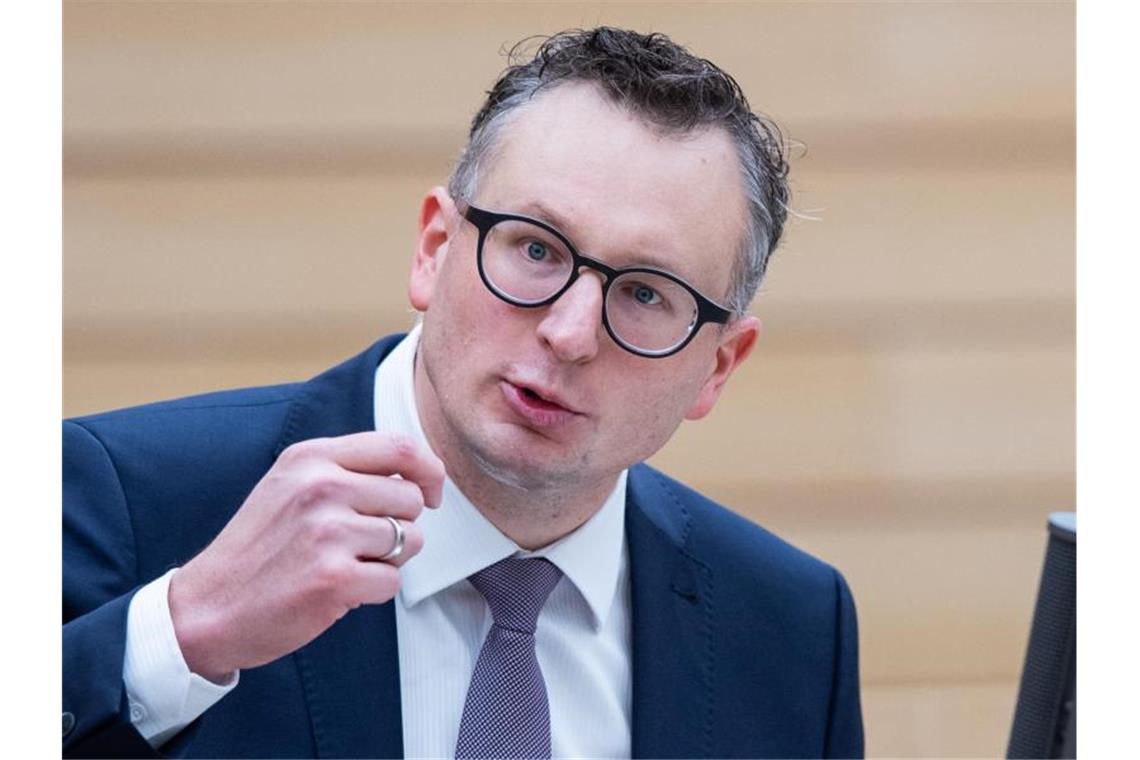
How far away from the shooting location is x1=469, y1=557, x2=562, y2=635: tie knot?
215 centimetres

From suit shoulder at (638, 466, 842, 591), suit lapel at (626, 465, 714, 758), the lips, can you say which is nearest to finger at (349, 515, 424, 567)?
the lips

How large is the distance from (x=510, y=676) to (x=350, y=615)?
0.73 feet

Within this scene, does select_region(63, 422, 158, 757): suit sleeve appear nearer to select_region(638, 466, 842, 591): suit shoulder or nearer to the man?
the man

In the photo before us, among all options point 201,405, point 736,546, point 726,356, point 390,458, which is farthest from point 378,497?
point 736,546

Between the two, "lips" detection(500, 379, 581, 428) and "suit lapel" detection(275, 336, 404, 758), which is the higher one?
"lips" detection(500, 379, 581, 428)

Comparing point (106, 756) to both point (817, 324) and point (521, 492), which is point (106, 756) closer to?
point (521, 492)

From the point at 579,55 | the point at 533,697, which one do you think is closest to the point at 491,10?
the point at 579,55

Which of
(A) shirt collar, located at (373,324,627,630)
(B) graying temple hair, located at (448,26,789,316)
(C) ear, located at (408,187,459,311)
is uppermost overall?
(B) graying temple hair, located at (448,26,789,316)

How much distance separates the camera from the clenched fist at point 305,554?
164 cm

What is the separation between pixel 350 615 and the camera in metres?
2.07

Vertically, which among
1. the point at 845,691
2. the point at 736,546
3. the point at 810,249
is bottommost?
the point at 845,691

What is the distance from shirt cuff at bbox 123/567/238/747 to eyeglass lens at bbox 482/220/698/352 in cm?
53

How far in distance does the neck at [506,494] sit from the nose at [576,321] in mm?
227

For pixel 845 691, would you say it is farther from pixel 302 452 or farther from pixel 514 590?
pixel 302 452
